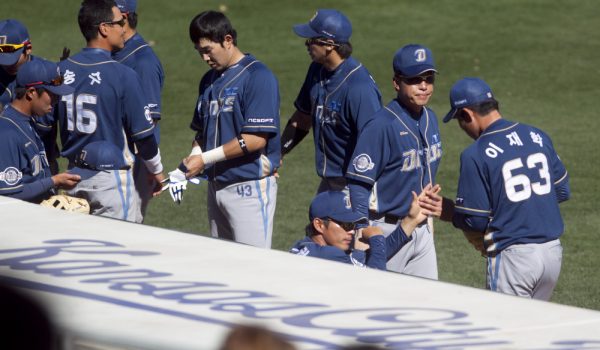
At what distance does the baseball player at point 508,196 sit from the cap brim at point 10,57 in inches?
115

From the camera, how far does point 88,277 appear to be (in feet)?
10.8

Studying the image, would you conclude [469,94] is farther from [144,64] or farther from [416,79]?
[144,64]

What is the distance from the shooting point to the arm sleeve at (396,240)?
6.55 metres

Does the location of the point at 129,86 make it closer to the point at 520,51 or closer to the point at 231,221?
the point at 231,221

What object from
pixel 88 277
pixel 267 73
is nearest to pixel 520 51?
pixel 267 73

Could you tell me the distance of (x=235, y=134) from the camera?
7.39 metres

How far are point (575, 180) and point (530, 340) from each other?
929 cm

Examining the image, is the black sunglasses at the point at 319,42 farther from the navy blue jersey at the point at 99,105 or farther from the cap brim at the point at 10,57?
the cap brim at the point at 10,57

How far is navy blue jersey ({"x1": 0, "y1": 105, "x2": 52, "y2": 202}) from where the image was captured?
6707mm

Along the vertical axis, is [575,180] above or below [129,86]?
below

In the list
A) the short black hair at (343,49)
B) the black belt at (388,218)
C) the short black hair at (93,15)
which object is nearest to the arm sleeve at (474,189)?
the black belt at (388,218)

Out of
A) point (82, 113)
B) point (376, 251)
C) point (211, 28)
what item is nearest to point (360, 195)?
point (376, 251)

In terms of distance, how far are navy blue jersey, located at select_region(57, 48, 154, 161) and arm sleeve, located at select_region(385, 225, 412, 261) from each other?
1731 millimetres

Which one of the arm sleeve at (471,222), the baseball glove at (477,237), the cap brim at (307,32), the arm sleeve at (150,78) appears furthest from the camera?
the arm sleeve at (150,78)
